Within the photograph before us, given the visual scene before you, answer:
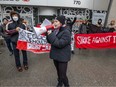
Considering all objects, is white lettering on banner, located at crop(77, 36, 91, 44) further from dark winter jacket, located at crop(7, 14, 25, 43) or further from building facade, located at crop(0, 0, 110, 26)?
building facade, located at crop(0, 0, 110, 26)

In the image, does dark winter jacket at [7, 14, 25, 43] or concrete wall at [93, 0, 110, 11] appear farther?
concrete wall at [93, 0, 110, 11]

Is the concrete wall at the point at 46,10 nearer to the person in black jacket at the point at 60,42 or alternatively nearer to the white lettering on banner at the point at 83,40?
the white lettering on banner at the point at 83,40

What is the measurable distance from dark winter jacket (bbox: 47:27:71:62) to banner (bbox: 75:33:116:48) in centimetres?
412

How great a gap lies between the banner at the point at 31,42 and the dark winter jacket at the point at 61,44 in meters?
2.21

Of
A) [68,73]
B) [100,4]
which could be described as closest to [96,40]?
[68,73]

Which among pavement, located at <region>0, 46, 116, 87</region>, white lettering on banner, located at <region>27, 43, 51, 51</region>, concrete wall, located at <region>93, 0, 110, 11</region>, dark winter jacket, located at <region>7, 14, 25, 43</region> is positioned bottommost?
pavement, located at <region>0, 46, 116, 87</region>

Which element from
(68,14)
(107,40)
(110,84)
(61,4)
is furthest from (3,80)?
(68,14)

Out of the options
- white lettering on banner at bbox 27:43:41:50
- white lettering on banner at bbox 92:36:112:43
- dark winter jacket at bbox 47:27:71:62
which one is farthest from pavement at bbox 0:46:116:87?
dark winter jacket at bbox 47:27:71:62

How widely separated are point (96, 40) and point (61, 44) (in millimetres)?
4432

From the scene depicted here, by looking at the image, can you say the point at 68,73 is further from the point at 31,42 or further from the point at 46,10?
the point at 46,10

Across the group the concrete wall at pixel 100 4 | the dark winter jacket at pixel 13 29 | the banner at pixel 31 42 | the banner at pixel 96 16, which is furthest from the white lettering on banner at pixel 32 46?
the concrete wall at pixel 100 4

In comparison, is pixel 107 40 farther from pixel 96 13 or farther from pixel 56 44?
pixel 96 13

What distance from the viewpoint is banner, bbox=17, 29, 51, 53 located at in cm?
599

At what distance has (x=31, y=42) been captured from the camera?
649 cm
